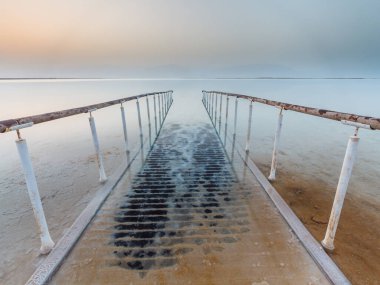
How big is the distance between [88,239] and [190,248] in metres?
0.95

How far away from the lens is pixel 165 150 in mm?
4965

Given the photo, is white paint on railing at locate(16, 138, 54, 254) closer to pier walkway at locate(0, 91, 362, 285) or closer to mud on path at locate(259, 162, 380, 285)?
pier walkway at locate(0, 91, 362, 285)

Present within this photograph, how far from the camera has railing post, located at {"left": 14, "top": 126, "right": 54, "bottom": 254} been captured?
1650 millimetres

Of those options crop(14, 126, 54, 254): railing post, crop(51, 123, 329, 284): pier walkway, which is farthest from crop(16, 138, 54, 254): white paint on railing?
crop(51, 123, 329, 284): pier walkway

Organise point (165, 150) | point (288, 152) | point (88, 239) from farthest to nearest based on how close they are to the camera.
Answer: point (288, 152)
point (165, 150)
point (88, 239)

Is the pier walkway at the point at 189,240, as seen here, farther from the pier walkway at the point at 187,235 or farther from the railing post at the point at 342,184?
the railing post at the point at 342,184

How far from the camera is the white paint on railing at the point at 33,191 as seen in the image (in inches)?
65.1

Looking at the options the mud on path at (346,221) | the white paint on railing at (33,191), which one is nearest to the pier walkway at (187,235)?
the white paint on railing at (33,191)

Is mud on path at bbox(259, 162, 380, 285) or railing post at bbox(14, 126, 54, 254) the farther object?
mud on path at bbox(259, 162, 380, 285)

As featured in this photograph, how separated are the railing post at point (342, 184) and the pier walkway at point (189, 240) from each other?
0.28 m

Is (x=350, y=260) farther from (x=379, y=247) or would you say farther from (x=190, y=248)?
(x=190, y=248)

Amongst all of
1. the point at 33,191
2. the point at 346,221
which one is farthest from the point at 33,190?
the point at 346,221

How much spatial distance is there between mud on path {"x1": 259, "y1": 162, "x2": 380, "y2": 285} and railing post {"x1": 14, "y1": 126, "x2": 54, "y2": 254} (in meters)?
2.48

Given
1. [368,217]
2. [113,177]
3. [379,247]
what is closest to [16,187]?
[113,177]
